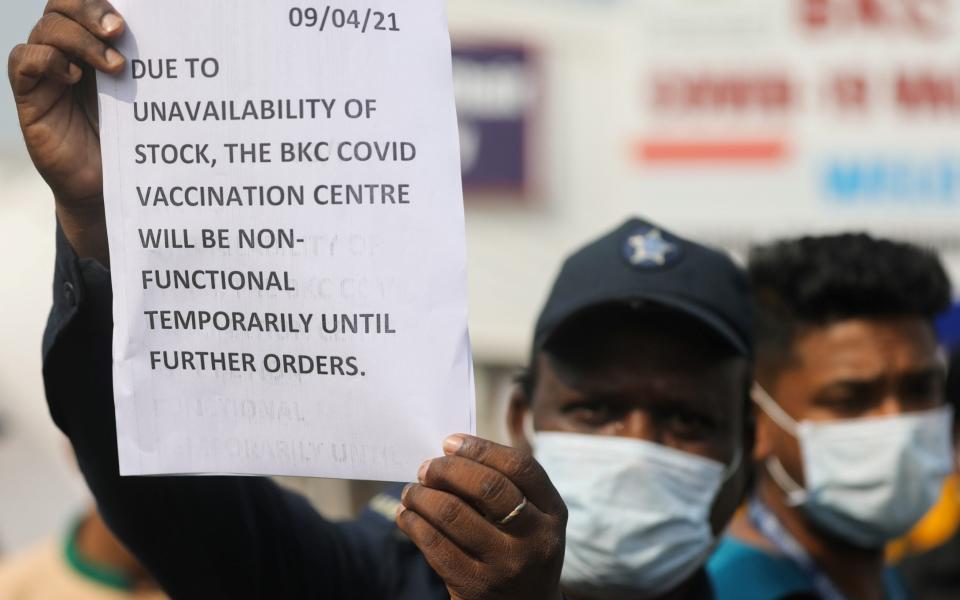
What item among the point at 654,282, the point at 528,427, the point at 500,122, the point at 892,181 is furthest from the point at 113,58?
the point at 892,181

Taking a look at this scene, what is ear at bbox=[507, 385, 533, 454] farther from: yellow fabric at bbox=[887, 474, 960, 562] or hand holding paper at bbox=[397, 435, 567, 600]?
yellow fabric at bbox=[887, 474, 960, 562]

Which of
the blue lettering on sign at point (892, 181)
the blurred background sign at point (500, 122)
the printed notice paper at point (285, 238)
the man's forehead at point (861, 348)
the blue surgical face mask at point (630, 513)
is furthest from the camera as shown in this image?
the blurred background sign at point (500, 122)

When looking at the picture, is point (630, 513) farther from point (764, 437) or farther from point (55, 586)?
point (55, 586)

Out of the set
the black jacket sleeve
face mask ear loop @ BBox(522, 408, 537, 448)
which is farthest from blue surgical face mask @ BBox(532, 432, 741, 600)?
the black jacket sleeve

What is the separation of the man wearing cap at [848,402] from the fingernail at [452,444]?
5.83ft

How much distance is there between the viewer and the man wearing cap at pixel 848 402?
11.3 ft

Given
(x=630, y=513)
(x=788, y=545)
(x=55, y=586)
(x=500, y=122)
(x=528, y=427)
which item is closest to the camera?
(x=630, y=513)

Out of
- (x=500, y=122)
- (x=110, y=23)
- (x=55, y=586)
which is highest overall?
(x=110, y=23)

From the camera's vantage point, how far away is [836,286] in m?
3.48

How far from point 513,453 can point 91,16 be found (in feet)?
2.51

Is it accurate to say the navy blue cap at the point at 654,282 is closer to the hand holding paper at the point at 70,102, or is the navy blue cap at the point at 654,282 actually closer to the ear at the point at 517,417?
the ear at the point at 517,417

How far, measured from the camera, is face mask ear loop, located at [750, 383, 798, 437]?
138 inches

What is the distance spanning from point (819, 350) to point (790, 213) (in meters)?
5.72

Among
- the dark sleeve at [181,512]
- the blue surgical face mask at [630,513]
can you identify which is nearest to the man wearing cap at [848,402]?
the blue surgical face mask at [630,513]
